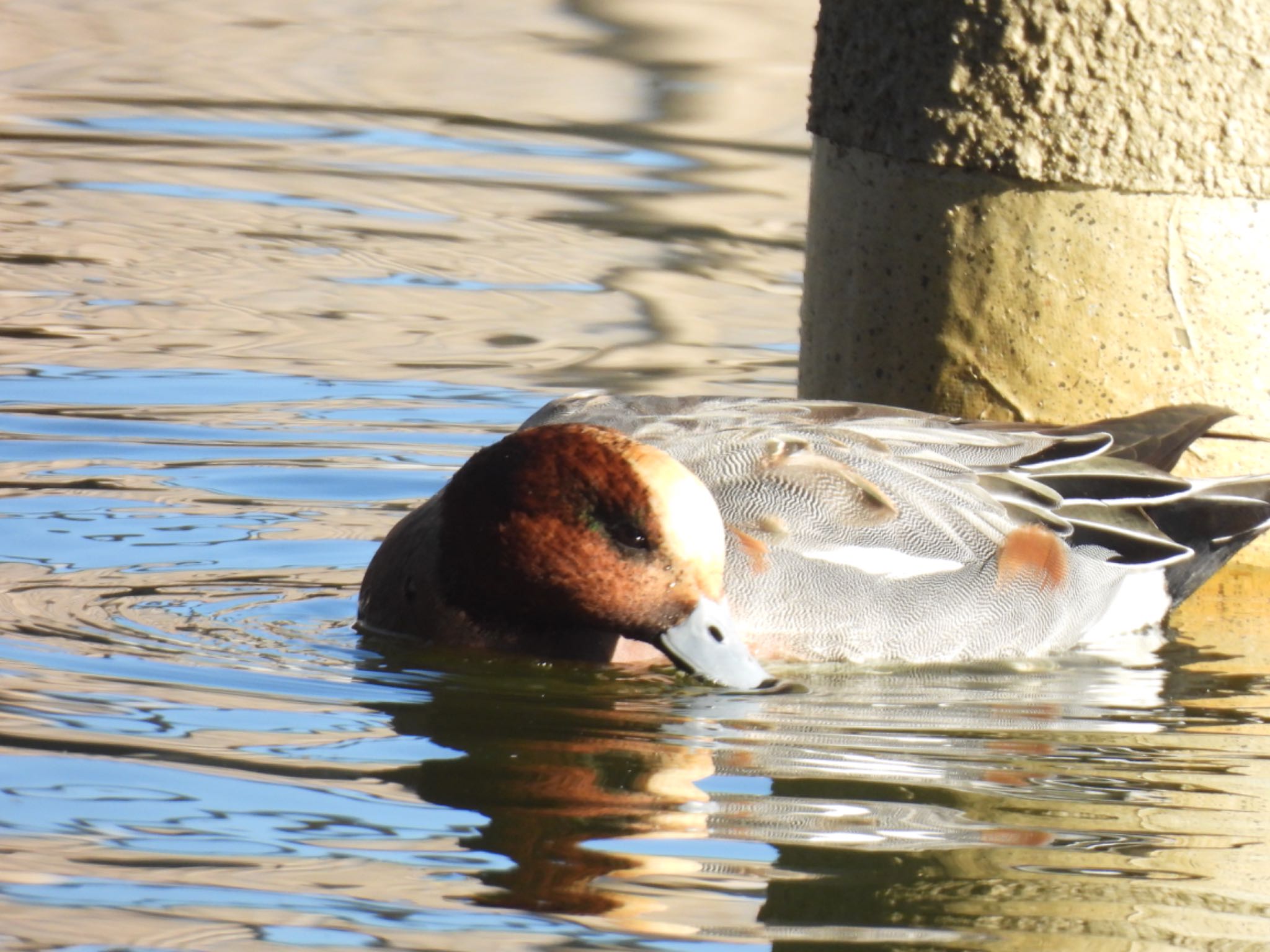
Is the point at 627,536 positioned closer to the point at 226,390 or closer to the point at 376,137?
the point at 226,390

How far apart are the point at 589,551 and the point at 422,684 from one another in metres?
0.41

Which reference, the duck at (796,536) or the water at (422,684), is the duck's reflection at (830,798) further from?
the duck at (796,536)

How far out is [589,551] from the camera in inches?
170

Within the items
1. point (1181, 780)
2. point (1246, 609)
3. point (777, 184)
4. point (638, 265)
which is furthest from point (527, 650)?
point (777, 184)

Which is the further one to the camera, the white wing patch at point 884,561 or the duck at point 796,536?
the white wing patch at point 884,561

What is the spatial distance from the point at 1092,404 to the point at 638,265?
3890mm

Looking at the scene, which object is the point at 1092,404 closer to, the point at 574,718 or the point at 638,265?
the point at 574,718

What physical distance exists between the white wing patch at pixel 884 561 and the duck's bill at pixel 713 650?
11.7 inches

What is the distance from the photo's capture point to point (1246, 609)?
527 cm

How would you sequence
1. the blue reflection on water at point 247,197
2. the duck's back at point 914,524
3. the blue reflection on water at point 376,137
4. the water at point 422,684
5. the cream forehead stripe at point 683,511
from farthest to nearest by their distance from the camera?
the blue reflection on water at point 376,137 < the blue reflection on water at point 247,197 < the duck's back at point 914,524 < the cream forehead stripe at point 683,511 < the water at point 422,684

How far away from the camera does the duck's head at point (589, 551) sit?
14.0 ft

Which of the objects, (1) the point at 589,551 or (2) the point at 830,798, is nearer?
(2) the point at 830,798

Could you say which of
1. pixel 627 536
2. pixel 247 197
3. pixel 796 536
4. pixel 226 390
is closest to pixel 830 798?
pixel 627 536

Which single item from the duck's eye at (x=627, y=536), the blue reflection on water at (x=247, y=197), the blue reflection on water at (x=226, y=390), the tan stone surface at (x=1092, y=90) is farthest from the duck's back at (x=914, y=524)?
the blue reflection on water at (x=247, y=197)
